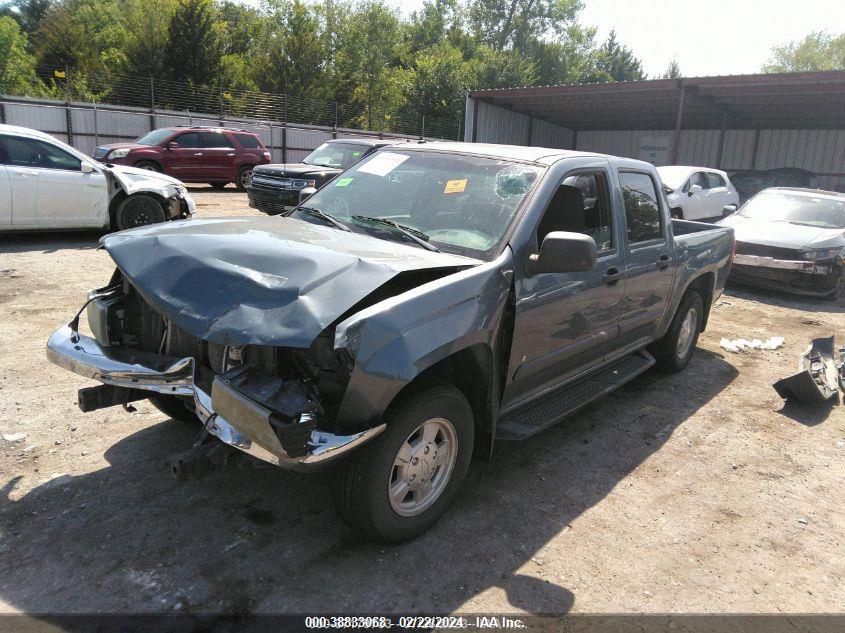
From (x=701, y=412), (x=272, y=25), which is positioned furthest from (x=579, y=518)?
(x=272, y=25)

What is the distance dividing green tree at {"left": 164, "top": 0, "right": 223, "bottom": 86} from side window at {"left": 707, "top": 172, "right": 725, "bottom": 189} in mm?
32311

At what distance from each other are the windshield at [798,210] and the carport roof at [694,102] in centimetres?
578

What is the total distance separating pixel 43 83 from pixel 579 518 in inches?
1650

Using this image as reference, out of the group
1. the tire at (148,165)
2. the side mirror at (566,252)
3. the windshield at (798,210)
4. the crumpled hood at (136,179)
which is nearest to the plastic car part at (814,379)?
the side mirror at (566,252)

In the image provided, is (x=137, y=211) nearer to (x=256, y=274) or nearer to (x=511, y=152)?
(x=511, y=152)

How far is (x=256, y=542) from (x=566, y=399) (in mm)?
2119

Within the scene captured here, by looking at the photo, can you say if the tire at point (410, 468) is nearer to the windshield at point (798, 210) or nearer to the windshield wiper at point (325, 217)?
the windshield wiper at point (325, 217)

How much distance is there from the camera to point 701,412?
201 inches

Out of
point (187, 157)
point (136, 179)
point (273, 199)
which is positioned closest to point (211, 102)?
point (187, 157)

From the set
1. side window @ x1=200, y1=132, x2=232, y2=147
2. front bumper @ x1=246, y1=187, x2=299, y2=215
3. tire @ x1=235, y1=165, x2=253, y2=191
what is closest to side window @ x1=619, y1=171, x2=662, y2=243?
front bumper @ x1=246, y1=187, x2=299, y2=215

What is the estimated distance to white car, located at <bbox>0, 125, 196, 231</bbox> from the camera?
906 centimetres

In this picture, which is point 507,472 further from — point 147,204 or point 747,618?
point 147,204

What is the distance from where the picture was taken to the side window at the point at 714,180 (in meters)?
14.9

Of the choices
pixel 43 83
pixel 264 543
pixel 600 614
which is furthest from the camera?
pixel 43 83
